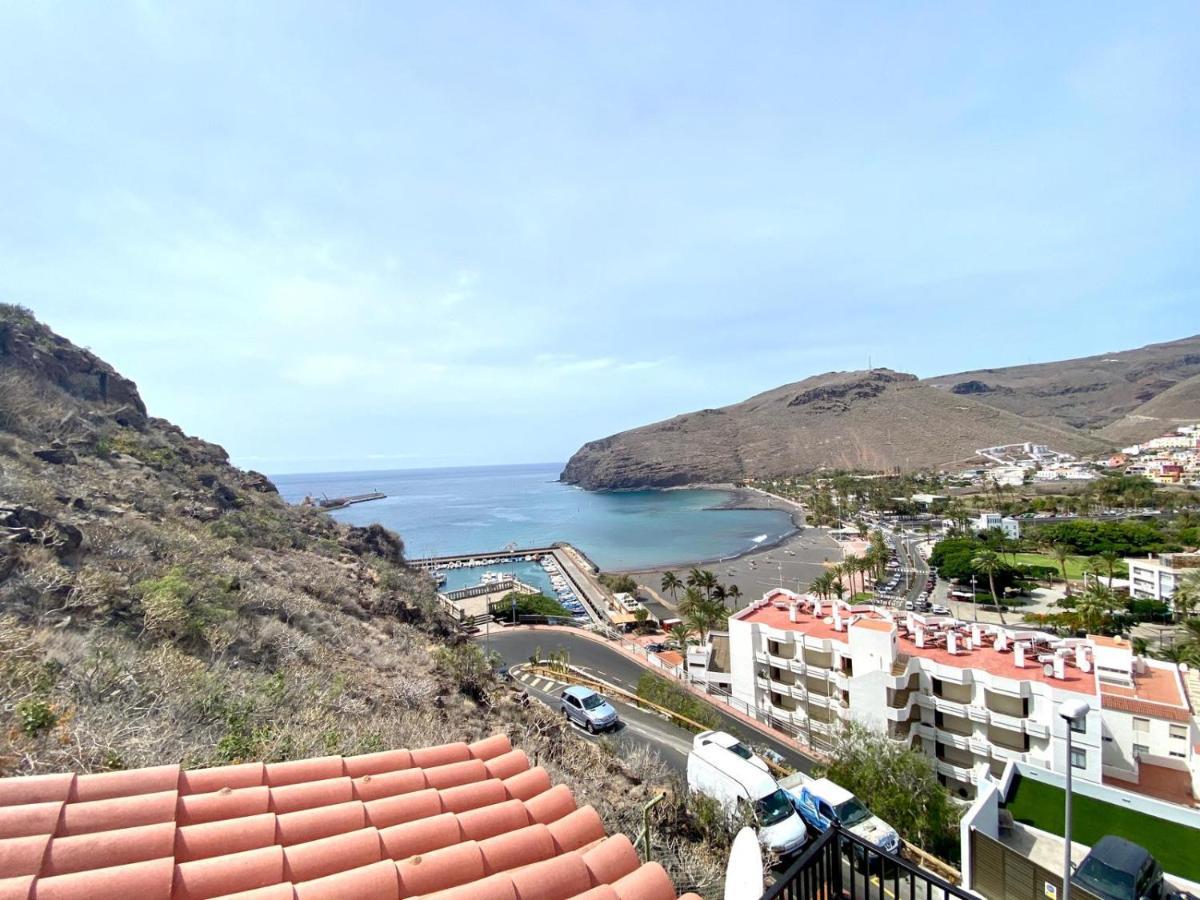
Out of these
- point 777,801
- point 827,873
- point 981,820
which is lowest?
point 981,820

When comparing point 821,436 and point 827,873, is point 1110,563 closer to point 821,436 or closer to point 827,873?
point 827,873

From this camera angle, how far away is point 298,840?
10.7ft

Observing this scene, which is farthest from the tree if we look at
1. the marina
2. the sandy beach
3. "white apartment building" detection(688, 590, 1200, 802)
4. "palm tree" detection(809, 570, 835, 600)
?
the sandy beach

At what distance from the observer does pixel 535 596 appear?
41.0 m

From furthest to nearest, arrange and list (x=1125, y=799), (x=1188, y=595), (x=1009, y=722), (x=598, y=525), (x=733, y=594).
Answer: (x=598, y=525) → (x=733, y=594) → (x=1188, y=595) → (x=1009, y=722) → (x=1125, y=799)

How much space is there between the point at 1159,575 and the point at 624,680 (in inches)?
1398

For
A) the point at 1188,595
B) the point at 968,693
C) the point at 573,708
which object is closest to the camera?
the point at 573,708

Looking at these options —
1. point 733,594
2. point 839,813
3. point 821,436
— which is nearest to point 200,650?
point 839,813

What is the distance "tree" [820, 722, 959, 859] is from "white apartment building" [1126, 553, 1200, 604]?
108ft

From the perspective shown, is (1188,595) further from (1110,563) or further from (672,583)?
(672,583)

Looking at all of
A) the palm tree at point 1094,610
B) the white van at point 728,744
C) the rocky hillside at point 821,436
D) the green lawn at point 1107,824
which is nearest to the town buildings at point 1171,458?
the rocky hillside at point 821,436

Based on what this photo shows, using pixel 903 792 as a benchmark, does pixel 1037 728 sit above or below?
below

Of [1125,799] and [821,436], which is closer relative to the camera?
[1125,799]

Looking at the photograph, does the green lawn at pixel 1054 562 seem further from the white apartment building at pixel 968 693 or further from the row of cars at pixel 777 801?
the row of cars at pixel 777 801
